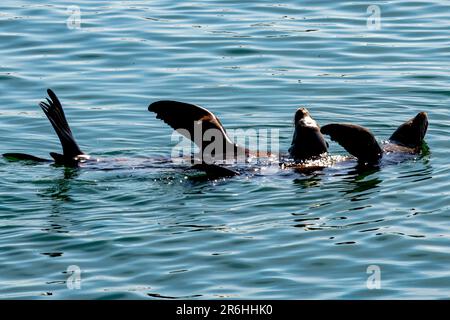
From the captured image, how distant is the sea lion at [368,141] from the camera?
407 inches

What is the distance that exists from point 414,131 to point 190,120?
2.32 metres

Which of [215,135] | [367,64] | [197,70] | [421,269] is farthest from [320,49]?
[421,269]

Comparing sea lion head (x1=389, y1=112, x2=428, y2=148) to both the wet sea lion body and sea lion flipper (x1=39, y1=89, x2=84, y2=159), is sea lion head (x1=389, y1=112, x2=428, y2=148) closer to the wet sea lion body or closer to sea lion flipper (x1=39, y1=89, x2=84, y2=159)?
the wet sea lion body

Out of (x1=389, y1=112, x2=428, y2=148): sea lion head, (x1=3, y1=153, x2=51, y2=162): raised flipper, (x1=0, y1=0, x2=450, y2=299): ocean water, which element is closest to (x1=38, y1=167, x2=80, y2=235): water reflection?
(x1=0, y1=0, x2=450, y2=299): ocean water

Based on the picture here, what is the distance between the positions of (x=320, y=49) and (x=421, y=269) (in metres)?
7.47

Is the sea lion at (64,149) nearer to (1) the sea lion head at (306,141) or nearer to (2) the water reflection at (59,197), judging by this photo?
(2) the water reflection at (59,197)

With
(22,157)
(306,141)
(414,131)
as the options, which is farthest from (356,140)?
(22,157)

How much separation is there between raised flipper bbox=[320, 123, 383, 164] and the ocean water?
0.24 m

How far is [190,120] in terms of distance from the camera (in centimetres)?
1036

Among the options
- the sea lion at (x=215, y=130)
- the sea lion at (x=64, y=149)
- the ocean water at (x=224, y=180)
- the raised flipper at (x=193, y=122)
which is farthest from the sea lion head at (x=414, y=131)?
the sea lion at (x=64, y=149)

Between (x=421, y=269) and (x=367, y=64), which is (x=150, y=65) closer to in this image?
(x=367, y=64)

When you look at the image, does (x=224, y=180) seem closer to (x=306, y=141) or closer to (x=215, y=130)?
(x=215, y=130)

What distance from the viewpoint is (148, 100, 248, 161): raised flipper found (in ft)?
33.9
